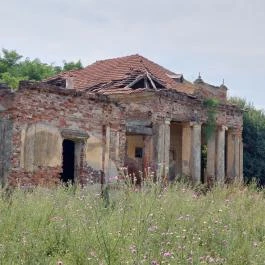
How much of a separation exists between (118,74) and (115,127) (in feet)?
18.8

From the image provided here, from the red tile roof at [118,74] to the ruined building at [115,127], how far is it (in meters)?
0.04

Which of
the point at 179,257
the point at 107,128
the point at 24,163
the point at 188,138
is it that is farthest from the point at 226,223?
the point at 188,138

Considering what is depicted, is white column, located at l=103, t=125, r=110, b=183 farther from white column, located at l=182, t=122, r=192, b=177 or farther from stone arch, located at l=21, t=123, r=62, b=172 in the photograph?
white column, located at l=182, t=122, r=192, b=177

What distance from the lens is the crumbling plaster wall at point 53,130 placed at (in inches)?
625

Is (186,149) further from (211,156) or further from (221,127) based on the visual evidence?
(221,127)

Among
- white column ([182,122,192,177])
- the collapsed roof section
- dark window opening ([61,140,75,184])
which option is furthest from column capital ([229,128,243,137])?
dark window opening ([61,140,75,184])

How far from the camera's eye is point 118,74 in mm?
23688

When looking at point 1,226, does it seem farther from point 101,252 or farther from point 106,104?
point 106,104

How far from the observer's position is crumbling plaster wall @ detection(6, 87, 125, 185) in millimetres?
15867

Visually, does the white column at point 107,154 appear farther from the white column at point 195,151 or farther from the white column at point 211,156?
the white column at point 211,156

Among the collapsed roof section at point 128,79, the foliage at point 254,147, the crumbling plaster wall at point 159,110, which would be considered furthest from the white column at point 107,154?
the foliage at point 254,147

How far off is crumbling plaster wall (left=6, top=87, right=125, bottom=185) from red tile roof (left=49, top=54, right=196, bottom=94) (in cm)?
379

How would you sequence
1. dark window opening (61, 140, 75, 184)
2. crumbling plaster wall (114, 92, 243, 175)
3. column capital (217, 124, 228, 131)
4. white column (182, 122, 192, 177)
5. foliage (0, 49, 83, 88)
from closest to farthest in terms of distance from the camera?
1. dark window opening (61, 140, 75, 184)
2. crumbling plaster wall (114, 92, 243, 175)
3. white column (182, 122, 192, 177)
4. column capital (217, 124, 228, 131)
5. foliage (0, 49, 83, 88)

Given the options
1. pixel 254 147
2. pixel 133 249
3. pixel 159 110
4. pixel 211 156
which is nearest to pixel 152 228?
pixel 133 249
